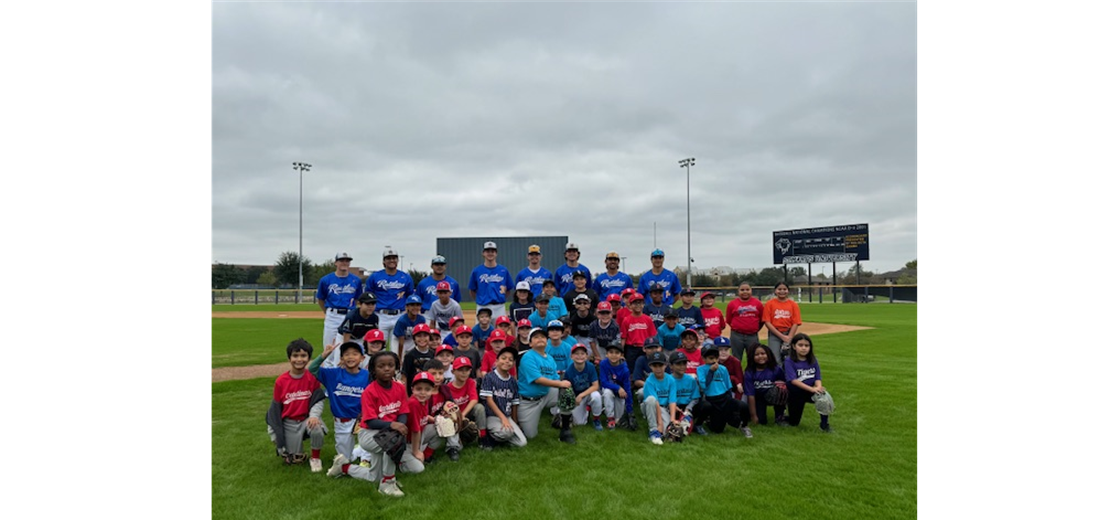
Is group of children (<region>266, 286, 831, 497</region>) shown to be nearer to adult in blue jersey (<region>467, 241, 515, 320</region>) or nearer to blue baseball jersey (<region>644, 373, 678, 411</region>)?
blue baseball jersey (<region>644, 373, 678, 411</region>)

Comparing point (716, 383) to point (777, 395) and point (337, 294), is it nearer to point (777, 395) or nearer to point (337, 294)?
point (777, 395)

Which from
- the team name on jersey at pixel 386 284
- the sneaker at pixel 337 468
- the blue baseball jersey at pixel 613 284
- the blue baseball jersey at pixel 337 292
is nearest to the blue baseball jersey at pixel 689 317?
the blue baseball jersey at pixel 613 284

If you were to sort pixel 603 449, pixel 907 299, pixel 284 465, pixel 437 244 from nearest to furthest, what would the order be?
1. pixel 284 465
2. pixel 603 449
3. pixel 907 299
4. pixel 437 244

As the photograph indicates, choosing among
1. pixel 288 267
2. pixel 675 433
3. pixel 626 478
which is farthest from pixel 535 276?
pixel 288 267

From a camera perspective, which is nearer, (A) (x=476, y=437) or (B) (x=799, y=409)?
(A) (x=476, y=437)

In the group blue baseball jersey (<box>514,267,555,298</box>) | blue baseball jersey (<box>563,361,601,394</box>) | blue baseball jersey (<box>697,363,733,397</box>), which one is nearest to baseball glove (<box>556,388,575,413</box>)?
blue baseball jersey (<box>563,361,601,394</box>)

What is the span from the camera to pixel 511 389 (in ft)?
20.9

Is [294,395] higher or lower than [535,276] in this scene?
lower

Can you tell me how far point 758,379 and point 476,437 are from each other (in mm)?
3683

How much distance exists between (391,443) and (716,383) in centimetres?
400

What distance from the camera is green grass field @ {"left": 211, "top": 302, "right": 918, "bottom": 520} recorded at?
13.7ft
